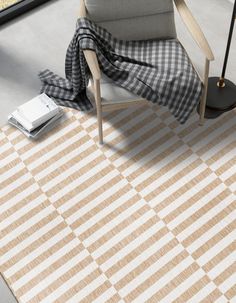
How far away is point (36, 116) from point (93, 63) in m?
0.61

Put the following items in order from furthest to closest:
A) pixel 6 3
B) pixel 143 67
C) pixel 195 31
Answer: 1. pixel 6 3
2. pixel 143 67
3. pixel 195 31

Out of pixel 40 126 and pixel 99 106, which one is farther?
pixel 40 126

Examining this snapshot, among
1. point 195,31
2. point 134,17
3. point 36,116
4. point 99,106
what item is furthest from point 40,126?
point 195,31

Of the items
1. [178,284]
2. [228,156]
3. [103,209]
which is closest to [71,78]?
[103,209]

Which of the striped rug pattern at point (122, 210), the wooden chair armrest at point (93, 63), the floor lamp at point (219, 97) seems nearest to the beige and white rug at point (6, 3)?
the striped rug pattern at point (122, 210)

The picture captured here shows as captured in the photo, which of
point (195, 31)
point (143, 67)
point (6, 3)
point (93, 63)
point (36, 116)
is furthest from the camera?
point (6, 3)

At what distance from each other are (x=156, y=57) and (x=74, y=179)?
88cm

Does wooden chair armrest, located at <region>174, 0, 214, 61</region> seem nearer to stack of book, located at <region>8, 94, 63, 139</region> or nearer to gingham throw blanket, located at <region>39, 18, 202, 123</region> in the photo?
gingham throw blanket, located at <region>39, 18, 202, 123</region>

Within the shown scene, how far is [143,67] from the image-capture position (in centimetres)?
294

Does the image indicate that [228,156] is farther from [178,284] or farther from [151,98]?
[178,284]

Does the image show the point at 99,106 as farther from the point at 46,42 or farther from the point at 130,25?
the point at 46,42

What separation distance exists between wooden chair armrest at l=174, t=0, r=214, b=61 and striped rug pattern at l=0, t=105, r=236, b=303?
21.8 inches

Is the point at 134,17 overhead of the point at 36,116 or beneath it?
overhead

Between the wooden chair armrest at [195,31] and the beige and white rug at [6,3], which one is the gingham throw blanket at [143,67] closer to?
the wooden chair armrest at [195,31]
